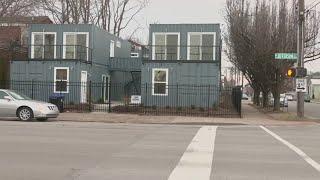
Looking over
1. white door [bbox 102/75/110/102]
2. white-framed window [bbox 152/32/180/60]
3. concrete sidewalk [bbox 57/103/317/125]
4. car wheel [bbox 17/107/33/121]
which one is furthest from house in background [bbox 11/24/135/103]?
car wheel [bbox 17/107/33/121]

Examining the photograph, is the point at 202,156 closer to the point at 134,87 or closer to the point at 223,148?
the point at 223,148

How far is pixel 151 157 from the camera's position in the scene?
12219mm

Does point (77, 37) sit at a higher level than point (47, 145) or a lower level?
higher

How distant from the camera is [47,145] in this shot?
1409 cm

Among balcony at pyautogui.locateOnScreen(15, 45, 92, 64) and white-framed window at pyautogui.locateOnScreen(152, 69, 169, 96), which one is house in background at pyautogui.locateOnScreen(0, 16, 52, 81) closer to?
balcony at pyautogui.locateOnScreen(15, 45, 92, 64)

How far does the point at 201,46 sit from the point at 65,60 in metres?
8.61

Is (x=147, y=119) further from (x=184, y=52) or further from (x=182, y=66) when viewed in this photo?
(x=184, y=52)

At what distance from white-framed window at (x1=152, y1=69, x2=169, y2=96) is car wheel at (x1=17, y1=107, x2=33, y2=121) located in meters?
11.7

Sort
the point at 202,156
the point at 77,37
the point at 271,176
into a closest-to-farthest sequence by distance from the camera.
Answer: the point at 271,176 → the point at 202,156 → the point at 77,37

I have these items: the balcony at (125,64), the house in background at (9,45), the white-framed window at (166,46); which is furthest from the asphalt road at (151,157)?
the balcony at (125,64)

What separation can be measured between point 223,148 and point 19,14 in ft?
83.4

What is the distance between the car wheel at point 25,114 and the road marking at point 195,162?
35.9 feet

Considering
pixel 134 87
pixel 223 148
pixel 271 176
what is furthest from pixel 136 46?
pixel 271 176

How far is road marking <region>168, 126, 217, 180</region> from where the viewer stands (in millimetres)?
9773
